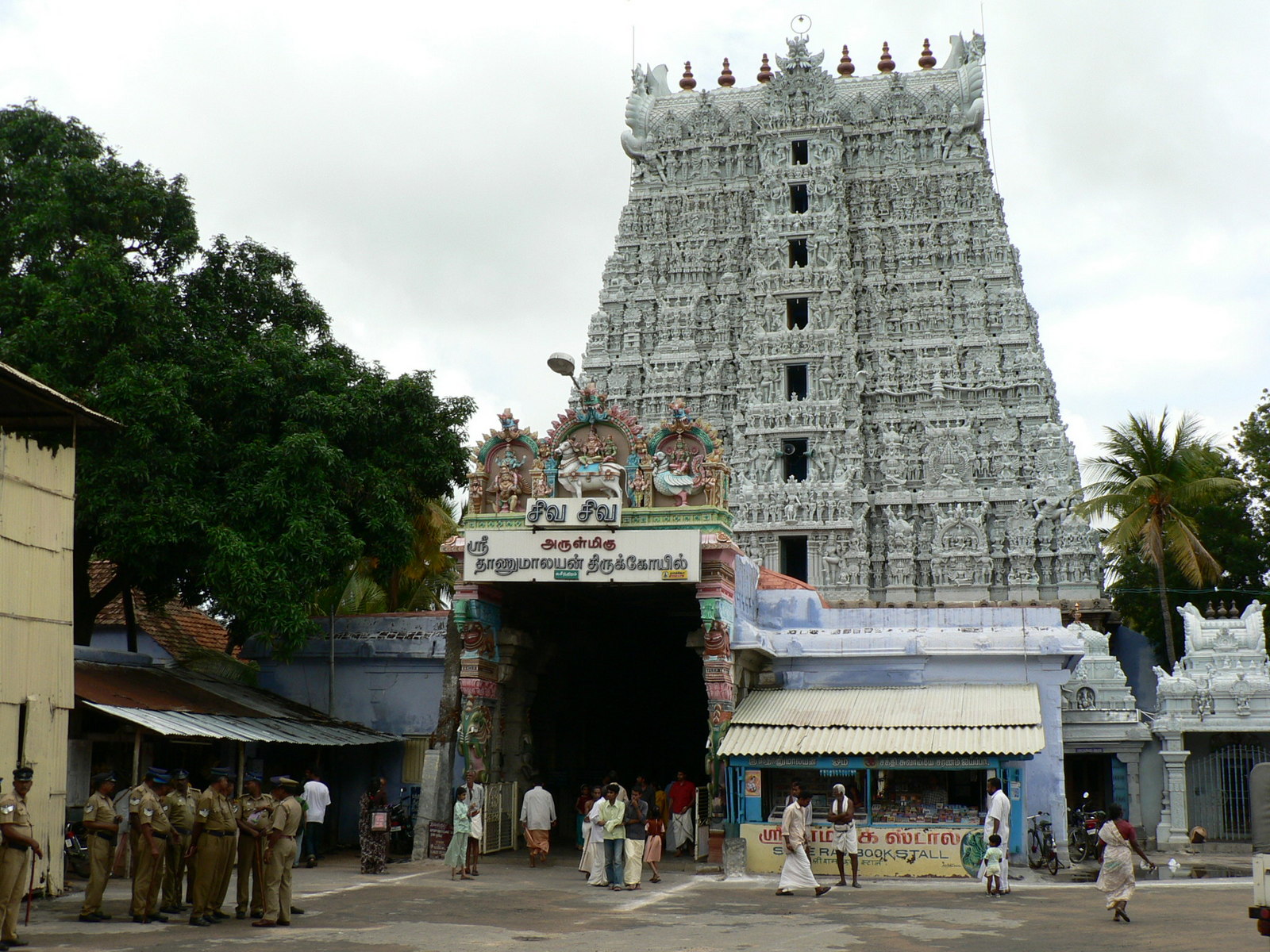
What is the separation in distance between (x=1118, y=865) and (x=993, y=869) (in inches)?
115

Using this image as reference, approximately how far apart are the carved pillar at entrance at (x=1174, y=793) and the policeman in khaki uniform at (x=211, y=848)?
62.4ft

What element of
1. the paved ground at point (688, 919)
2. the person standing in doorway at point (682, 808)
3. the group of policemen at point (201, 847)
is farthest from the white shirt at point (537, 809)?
the group of policemen at point (201, 847)

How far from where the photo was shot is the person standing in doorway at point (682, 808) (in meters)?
22.9

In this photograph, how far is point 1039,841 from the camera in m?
22.0

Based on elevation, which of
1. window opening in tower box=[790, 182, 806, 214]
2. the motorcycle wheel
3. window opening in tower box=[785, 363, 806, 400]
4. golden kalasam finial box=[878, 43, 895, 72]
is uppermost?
→ golden kalasam finial box=[878, 43, 895, 72]

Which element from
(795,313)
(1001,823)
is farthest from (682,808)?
(795,313)

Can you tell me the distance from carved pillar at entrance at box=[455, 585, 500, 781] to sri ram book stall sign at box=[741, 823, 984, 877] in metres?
5.35

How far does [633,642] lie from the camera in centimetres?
2875

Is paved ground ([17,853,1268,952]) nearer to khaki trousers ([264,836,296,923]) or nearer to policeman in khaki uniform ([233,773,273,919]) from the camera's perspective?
khaki trousers ([264,836,296,923])

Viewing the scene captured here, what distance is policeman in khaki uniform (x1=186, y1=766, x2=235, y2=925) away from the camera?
1413cm

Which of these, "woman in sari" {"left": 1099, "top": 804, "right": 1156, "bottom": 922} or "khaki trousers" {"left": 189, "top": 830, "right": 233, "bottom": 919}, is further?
"woman in sari" {"left": 1099, "top": 804, "right": 1156, "bottom": 922}

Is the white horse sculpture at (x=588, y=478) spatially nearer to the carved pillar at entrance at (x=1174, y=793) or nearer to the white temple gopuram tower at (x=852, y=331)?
the carved pillar at entrance at (x=1174, y=793)

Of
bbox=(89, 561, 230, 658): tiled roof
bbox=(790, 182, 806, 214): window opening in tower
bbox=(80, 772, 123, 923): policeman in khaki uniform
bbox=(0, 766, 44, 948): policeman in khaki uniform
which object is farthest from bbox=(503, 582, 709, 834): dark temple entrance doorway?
bbox=(790, 182, 806, 214): window opening in tower

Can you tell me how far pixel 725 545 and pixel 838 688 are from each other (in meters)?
3.86
